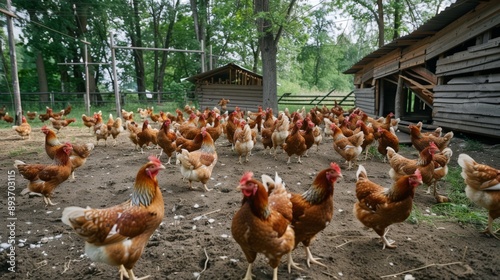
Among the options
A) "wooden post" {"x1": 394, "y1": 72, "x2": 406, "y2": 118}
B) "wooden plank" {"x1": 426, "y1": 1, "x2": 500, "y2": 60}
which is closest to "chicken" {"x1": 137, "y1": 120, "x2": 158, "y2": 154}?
"wooden plank" {"x1": 426, "y1": 1, "x2": 500, "y2": 60}

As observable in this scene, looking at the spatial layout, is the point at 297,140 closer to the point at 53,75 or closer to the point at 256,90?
the point at 256,90

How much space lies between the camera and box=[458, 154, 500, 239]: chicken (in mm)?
3594

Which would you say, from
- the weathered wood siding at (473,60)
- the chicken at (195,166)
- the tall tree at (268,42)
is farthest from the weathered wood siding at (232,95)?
the chicken at (195,166)

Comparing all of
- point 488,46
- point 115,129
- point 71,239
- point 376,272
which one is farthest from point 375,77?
point 71,239

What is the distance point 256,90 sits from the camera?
64.1 feet

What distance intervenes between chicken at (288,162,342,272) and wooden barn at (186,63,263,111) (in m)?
16.6

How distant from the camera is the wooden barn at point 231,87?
19609 millimetres

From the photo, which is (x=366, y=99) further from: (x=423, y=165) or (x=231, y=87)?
(x=423, y=165)

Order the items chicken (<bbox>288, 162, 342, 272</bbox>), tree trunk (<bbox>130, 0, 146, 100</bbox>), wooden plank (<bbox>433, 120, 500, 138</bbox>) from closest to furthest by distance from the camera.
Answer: chicken (<bbox>288, 162, 342, 272</bbox>), wooden plank (<bbox>433, 120, 500, 138</bbox>), tree trunk (<bbox>130, 0, 146, 100</bbox>)

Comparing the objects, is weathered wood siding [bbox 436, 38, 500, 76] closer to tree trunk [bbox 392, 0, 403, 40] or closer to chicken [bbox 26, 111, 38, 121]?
tree trunk [bbox 392, 0, 403, 40]

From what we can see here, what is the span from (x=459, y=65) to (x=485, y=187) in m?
6.71

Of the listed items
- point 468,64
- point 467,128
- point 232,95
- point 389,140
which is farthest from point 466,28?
point 232,95

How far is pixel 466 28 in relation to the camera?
8.20 meters

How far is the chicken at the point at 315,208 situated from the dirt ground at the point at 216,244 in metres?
0.44
